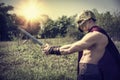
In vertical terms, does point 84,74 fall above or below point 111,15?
below

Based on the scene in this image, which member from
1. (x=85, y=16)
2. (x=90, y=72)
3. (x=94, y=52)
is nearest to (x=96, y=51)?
(x=94, y=52)

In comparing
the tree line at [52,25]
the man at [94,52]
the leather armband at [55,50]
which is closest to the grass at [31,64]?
the tree line at [52,25]

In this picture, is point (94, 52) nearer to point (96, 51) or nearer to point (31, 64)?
point (96, 51)

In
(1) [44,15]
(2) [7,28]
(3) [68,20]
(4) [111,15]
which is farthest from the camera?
(3) [68,20]

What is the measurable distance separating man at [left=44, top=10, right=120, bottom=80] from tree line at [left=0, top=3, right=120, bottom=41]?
14.1 ft

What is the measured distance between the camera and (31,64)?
22.4 ft

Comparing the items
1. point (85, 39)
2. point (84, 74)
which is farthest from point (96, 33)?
point (84, 74)

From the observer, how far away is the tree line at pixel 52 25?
24.4ft

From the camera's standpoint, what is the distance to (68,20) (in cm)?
938

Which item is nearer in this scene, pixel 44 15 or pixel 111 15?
pixel 44 15

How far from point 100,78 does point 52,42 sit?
5.40 meters

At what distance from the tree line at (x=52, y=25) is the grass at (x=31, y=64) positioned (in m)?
0.35

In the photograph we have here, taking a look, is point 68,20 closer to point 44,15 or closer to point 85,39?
point 44,15

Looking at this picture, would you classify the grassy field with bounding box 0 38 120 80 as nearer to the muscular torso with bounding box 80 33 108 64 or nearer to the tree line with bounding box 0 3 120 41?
the tree line with bounding box 0 3 120 41
